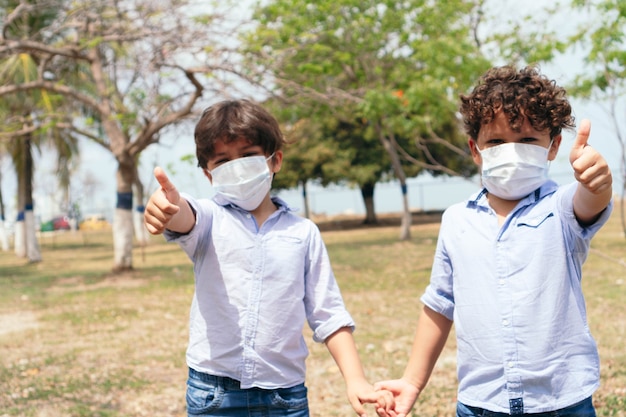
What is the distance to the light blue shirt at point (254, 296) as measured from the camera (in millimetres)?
2182

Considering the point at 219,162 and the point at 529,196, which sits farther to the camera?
the point at 219,162

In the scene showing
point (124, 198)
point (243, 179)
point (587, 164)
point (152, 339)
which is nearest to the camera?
point (587, 164)

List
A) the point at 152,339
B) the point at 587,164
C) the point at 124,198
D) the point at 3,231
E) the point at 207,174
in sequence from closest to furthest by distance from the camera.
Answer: the point at 587,164
the point at 207,174
the point at 152,339
the point at 124,198
the point at 3,231

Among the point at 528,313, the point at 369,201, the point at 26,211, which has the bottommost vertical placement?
the point at 369,201

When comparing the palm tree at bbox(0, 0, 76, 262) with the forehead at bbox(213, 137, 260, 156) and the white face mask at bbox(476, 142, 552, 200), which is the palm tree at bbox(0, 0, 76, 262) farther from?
the white face mask at bbox(476, 142, 552, 200)

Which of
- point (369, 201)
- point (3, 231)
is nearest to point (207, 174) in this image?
point (3, 231)

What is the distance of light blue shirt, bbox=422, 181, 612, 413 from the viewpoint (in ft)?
6.30

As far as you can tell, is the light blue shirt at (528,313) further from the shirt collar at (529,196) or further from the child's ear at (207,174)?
the child's ear at (207,174)

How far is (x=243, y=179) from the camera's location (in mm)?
2295

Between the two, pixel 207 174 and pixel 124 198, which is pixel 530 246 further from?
pixel 124 198

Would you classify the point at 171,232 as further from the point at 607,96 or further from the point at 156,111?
the point at 607,96

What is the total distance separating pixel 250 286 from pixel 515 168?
0.86m

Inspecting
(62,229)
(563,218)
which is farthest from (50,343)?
(62,229)

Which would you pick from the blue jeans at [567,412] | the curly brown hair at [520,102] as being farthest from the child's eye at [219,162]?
the blue jeans at [567,412]
